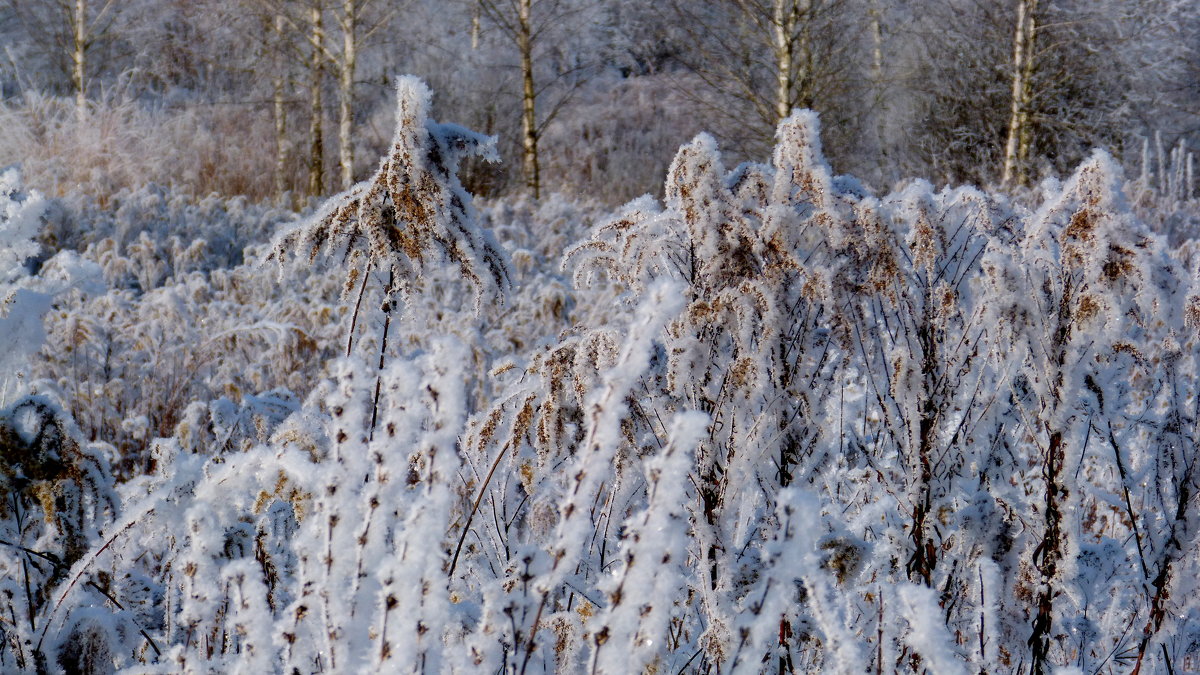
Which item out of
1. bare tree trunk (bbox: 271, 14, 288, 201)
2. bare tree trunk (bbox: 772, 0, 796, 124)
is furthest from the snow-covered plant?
bare tree trunk (bbox: 271, 14, 288, 201)

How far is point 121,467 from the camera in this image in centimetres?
334

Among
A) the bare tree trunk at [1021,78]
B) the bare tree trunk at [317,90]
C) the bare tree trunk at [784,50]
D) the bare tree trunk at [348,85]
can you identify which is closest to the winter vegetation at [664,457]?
the bare tree trunk at [784,50]

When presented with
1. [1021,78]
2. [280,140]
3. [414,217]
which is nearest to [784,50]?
[1021,78]

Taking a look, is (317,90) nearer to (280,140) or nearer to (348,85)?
(348,85)

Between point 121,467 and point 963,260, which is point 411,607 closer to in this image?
point 963,260

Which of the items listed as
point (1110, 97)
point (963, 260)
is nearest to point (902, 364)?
point (963, 260)

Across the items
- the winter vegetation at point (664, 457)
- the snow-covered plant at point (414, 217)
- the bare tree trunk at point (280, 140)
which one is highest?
the bare tree trunk at point (280, 140)

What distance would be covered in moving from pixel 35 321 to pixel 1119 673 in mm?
2450

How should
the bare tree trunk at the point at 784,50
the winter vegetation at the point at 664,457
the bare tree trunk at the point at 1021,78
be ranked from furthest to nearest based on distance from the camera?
the bare tree trunk at the point at 1021,78
the bare tree trunk at the point at 784,50
the winter vegetation at the point at 664,457

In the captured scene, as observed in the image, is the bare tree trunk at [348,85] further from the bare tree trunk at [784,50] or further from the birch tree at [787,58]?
the bare tree trunk at [784,50]

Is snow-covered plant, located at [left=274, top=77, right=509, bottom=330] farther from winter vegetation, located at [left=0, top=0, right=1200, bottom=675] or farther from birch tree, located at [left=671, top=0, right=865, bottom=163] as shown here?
birch tree, located at [left=671, top=0, right=865, bottom=163]

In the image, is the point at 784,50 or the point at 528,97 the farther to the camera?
the point at 528,97

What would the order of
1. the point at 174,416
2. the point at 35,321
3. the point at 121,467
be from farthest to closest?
1. the point at 174,416
2. the point at 121,467
3. the point at 35,321

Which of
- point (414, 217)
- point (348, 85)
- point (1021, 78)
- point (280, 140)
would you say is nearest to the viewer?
point (414, 217)
